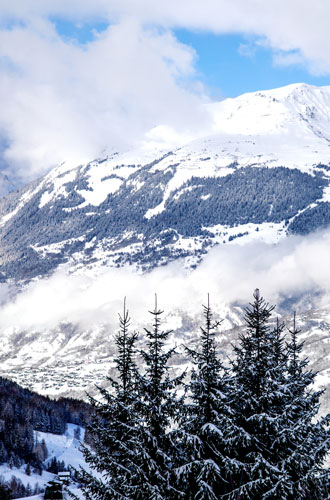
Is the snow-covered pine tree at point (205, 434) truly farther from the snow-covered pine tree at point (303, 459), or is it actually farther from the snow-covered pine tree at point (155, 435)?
the snow-covered pine tree at point (303, 459)

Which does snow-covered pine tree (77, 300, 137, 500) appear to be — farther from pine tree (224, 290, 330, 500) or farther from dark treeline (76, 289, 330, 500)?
pine tree (224, 290, 330, 500)

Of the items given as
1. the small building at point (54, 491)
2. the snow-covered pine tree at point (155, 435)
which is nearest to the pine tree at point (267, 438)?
the snow-covered pine tree at point (155, 435)

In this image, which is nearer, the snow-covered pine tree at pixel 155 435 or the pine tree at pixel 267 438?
the pine tree at pixel 267 438

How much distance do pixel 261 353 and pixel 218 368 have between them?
7.99 feet

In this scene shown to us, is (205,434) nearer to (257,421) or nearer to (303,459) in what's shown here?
(257,421)

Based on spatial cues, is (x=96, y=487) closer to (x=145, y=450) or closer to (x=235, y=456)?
(x=145, y=450)

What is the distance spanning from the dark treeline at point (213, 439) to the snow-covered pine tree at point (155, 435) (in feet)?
0.17

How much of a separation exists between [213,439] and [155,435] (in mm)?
3158

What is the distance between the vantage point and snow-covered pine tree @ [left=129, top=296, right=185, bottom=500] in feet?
97.9

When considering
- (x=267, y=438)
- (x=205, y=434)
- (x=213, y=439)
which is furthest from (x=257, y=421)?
(x=205, y=434)

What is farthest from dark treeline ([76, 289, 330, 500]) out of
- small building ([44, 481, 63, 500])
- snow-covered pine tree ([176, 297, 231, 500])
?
small building ([44, 481, 63, 500])

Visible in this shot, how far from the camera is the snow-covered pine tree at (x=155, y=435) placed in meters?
29.8

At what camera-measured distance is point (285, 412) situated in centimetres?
3070

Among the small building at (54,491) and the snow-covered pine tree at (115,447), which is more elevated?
the snow-covered pine tree at (115,447)
